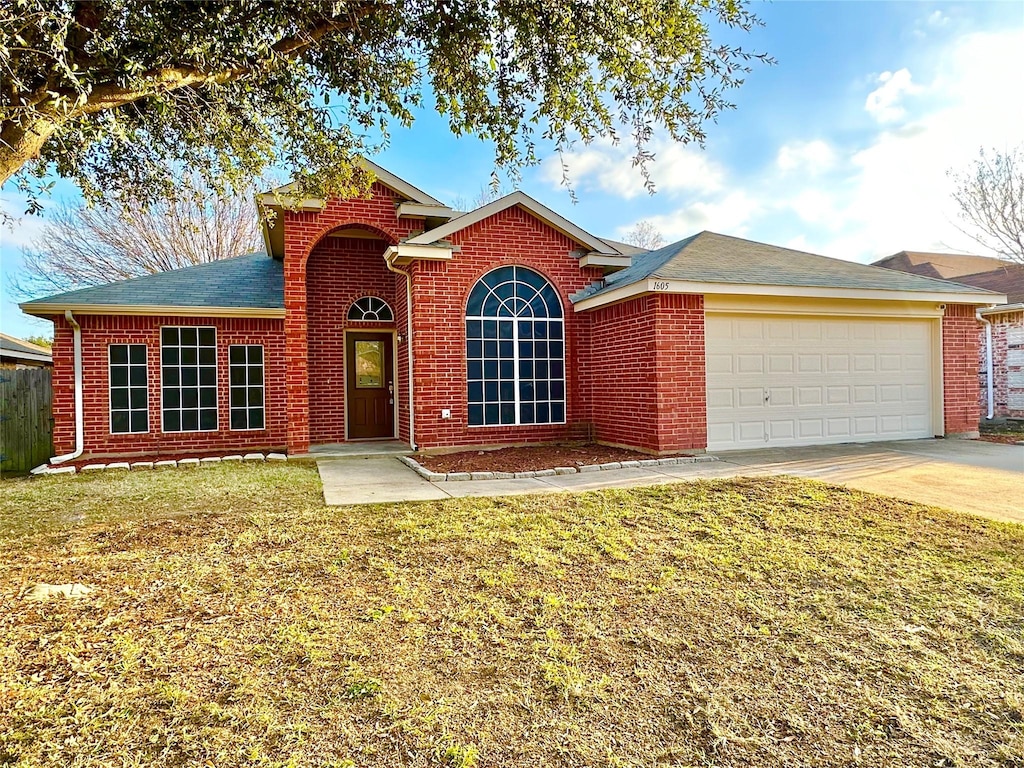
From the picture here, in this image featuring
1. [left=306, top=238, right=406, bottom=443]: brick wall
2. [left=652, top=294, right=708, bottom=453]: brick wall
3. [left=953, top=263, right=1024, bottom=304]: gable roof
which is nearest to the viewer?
[left=652, top=294, right=708, bottom=453]: brick wall

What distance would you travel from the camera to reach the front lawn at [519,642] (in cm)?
223

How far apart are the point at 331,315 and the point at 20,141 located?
8.09 m

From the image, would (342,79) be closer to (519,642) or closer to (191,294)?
(519,642)

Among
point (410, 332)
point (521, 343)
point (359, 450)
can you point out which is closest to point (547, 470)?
point (521, 343)

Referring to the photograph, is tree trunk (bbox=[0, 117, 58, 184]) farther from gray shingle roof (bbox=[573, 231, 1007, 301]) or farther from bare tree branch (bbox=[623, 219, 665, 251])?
bare tree branch (bbox=[623, 219, 665, 251])

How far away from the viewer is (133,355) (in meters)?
10.8

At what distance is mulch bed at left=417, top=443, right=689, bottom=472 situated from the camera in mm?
8656

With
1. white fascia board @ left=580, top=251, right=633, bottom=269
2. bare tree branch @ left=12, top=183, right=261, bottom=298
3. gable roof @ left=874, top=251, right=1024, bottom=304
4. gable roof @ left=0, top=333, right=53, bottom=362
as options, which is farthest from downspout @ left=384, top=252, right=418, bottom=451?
gable roof @ left=874, top=251, right=1024, bottom=304

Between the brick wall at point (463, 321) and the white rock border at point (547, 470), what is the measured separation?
1.41m

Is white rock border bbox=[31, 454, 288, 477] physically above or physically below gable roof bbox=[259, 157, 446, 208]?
below

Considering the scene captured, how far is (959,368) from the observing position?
1126cm

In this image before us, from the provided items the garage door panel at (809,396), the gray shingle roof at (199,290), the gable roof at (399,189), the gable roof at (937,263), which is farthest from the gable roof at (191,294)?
the gable roof at (937,263)

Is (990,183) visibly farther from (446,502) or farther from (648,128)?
(446,502)

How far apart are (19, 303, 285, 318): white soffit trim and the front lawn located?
6.12 meters
